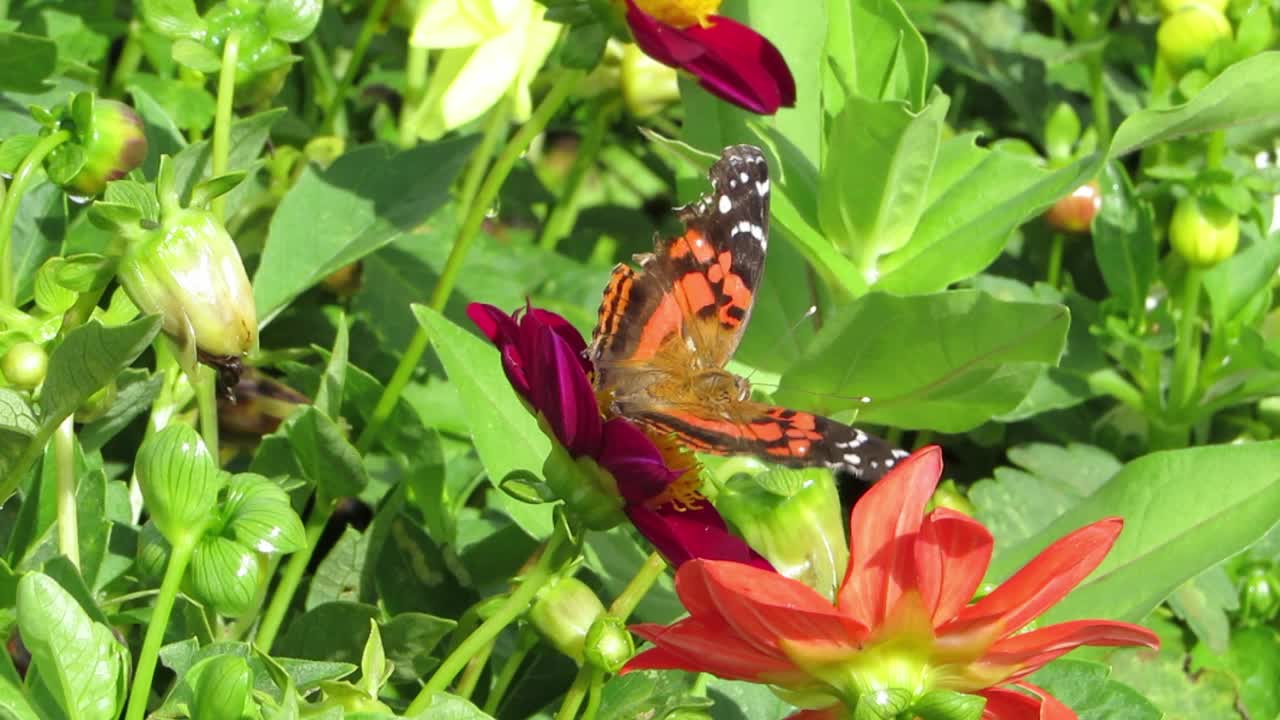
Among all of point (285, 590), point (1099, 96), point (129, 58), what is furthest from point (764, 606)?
point (1099, 96)

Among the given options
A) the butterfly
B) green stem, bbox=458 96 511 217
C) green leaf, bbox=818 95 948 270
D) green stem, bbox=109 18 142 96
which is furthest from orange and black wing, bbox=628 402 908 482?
green stem, bbox=109 18 142 96

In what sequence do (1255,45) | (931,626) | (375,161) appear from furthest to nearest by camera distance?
1. (1255,45)
2. (375,161)
3. (931,626)

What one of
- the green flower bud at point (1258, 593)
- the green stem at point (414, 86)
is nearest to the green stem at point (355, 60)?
the green stem at point (414, 86)

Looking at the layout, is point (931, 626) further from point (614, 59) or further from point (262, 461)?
point (614, 59)

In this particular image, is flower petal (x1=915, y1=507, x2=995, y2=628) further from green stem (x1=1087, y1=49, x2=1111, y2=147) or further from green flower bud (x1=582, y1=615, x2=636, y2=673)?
green stem (x1=1087, y1=49, x2=1111, y2=147)

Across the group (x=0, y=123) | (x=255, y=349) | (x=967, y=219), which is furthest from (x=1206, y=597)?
(x=0, y=123)

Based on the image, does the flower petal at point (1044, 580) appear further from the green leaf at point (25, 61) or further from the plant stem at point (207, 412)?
the green leaf at point (25, 61)

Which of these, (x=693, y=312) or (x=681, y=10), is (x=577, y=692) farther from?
(x=681, y=10)
